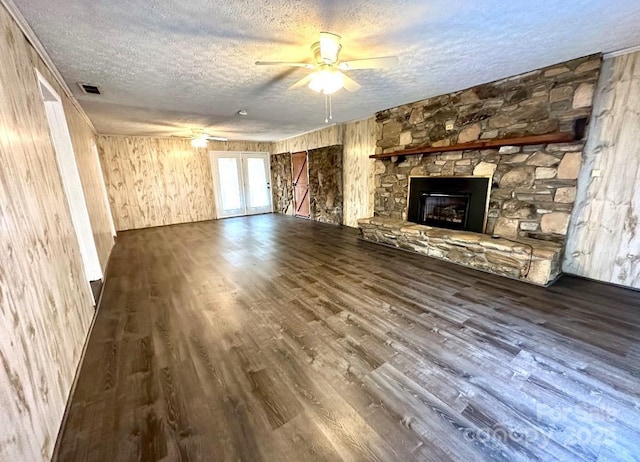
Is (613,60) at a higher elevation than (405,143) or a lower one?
higher

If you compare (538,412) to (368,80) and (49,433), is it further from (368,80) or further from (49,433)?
(368,80)

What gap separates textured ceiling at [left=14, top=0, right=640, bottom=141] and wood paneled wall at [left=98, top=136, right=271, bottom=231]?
3.18 m

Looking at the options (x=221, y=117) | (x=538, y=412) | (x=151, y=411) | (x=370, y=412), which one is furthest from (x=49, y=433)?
(x=221, y=117)

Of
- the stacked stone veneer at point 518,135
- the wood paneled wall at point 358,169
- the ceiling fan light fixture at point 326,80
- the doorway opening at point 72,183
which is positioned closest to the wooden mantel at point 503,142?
the stacked stone veneer at point 518,135

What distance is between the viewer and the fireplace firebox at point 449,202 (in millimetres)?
3764

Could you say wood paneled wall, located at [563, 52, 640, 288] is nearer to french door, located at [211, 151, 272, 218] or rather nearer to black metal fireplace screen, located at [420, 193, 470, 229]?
black metal fireplace screen, located at [420, 193, 470, 229]

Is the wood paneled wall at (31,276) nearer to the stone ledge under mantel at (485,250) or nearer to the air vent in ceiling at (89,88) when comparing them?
the air vent in ceiling at (89,88)

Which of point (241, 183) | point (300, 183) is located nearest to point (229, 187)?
point (241, 183)

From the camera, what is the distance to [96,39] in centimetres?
211

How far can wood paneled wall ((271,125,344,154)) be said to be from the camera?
6.37 meters

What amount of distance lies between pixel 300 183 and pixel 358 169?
2419mm

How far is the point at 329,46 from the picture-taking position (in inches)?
83.0

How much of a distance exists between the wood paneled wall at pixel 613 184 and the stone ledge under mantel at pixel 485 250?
A: 16.2 inches

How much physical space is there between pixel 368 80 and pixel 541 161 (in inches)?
94.7
